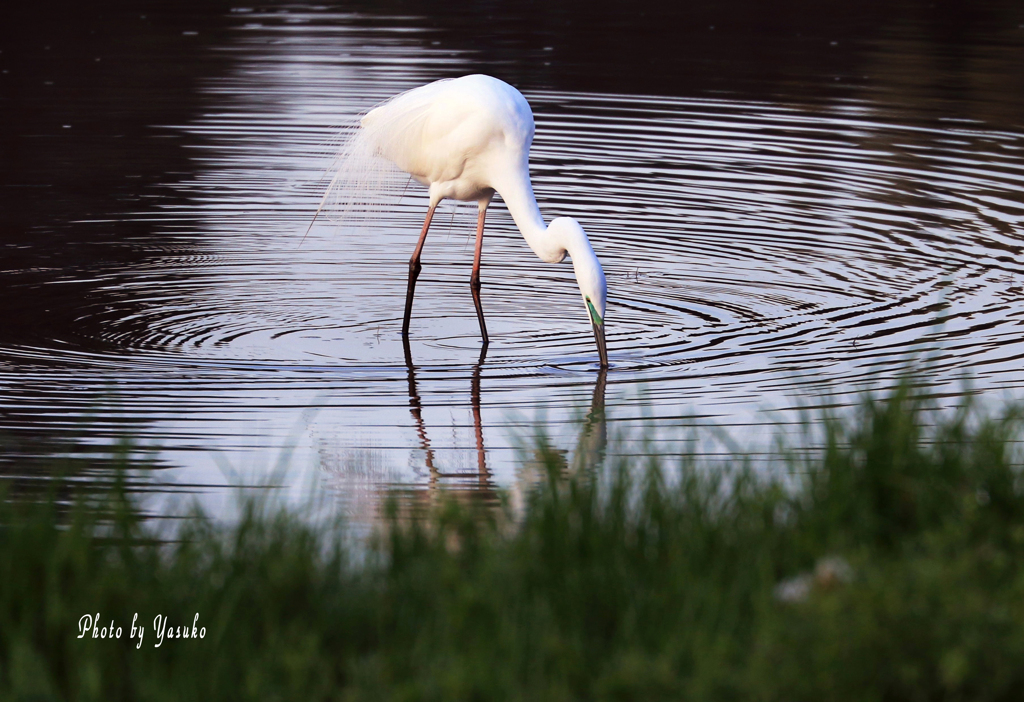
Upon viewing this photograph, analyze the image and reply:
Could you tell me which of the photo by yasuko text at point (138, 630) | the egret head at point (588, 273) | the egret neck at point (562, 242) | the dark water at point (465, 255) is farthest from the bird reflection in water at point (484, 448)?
the photo by yasuko text at point (138, 630)

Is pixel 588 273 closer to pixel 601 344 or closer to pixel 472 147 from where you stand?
pixel 601 344

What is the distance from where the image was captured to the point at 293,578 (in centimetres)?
407

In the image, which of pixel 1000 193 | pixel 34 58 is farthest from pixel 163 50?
pixel 1000 193

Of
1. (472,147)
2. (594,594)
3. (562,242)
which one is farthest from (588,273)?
(594,594)

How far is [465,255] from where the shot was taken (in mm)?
11844

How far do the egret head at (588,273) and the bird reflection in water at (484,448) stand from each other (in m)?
0.29

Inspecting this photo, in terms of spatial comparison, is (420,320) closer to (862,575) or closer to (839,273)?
(839,273)

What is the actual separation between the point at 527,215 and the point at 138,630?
5366 mm

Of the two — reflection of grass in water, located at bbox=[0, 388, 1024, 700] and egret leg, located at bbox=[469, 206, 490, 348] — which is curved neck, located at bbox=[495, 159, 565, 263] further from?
reflection of grass in water, located at bbox=[0, 388, 1024, 700]

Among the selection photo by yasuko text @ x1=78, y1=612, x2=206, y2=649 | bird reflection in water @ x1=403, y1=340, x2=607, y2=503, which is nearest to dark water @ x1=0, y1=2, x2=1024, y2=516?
bird reflection in water @ x1=403, y1=340, x2=607, y2=503

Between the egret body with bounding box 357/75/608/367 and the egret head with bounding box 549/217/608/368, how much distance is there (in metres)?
0.09

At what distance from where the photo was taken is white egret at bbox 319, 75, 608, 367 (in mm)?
8977

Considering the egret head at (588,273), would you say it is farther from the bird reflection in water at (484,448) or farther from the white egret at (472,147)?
the bird reflection in water at (484,448)

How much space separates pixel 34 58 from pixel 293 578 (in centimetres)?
1840
